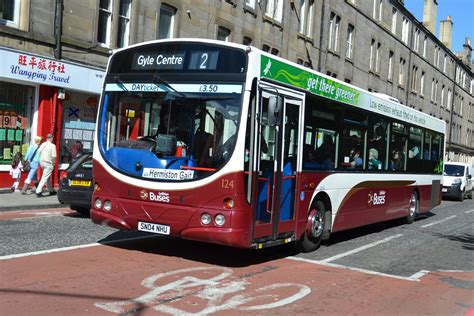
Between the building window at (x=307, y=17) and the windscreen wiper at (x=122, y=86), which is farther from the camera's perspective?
the building window at (x=307, y=17)

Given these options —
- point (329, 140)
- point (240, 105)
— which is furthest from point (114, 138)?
point (329, 140)

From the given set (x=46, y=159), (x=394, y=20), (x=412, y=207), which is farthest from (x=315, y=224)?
(x=394, y=20)

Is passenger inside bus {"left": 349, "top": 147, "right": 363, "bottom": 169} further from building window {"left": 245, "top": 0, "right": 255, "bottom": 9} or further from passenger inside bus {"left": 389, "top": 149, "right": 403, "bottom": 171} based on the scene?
building window {"left": 245, "top": 0, "right": 255, "bottom": 9}

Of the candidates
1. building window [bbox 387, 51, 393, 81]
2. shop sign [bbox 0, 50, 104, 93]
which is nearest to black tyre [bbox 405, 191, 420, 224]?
shop sign [bbox 0, 50, 104, 93]

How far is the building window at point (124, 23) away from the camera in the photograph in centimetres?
1925

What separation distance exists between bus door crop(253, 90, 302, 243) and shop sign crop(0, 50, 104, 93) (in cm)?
1047

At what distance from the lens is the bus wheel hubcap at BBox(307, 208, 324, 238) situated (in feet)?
29.1

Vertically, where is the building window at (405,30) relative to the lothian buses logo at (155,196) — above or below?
above

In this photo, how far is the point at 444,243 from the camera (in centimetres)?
1159

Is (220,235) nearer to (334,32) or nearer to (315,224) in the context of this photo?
(315,224)

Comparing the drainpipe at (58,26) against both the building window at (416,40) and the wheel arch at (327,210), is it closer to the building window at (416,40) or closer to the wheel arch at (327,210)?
the wheel arch at (327,210)

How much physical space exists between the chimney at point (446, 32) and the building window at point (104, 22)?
5578 centimetres

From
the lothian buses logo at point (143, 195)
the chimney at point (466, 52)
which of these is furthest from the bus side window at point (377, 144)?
the chimney at point (466, 52)

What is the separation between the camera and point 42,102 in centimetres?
1678
